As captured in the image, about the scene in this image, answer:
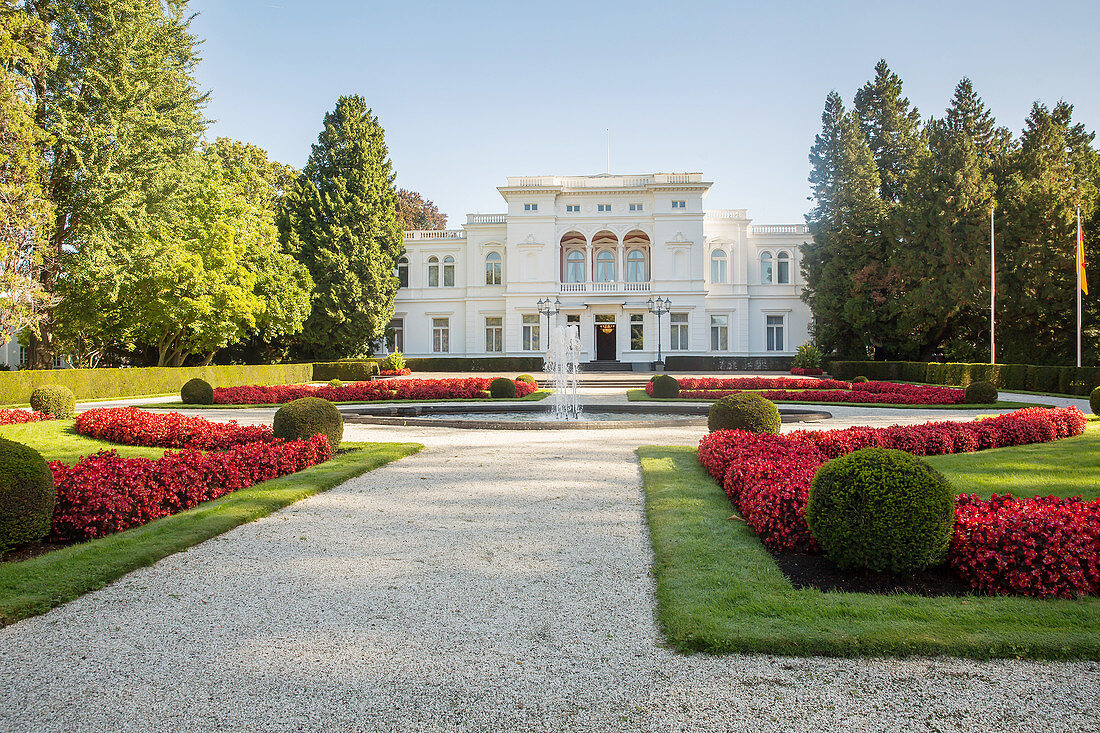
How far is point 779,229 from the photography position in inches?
1689

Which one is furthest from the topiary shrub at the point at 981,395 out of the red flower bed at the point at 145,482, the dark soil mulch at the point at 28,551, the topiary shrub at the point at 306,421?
the dark soil mulch at the point at 28,551

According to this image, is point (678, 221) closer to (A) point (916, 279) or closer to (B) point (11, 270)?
(A) point (916, 279)

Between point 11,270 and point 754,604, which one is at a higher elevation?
point 11,270

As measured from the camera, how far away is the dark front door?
41469mm

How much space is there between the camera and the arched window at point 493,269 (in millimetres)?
44219

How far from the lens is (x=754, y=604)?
4.07m

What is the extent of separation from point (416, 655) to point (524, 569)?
5.03 ft

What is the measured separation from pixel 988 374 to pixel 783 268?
64.0 ft

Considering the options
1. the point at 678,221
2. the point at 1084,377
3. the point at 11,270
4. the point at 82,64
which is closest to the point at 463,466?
the point at 11,270

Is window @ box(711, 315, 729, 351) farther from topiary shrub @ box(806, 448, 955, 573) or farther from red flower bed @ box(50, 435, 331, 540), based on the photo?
topiary shrub @ box(806, 448, 955, 573)

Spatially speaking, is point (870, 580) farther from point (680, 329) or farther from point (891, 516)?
point (680, 329)

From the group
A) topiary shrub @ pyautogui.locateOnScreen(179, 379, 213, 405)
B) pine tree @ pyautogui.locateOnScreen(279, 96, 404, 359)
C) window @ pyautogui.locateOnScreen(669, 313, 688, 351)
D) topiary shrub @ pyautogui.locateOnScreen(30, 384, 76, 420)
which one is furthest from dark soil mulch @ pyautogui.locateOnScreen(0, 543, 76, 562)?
window @ pyautogui.locateOnScreen(669, 313, 688, 351)

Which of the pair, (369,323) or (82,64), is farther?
(369,323)

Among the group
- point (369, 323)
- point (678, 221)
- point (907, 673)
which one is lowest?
point (907, 673)
